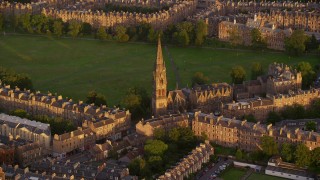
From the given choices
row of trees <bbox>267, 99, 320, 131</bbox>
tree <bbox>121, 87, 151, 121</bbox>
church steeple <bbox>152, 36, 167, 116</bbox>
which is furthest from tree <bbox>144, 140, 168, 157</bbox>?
row of trees <bbox>267, 99, 320, 131</bbox>

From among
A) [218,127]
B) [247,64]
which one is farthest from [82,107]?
[247,64]

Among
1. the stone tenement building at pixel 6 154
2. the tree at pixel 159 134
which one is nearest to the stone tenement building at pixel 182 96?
the tree at pixel 159 134

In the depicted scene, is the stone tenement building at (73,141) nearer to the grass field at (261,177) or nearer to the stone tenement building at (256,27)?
the grass field at (261,177)

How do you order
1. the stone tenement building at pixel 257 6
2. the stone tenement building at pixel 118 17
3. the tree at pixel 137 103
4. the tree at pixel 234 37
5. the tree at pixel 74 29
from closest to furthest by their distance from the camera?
the tree at pixel 137 103
the tree at pixel 234 37
the tree at pixel 74 29
the stone tenement building at pixel 118 17
the stone tenement building at pixel 257 6

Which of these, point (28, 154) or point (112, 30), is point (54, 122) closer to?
point (28, 154)

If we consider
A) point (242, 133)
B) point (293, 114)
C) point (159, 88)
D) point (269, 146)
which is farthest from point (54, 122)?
point (293, 114)

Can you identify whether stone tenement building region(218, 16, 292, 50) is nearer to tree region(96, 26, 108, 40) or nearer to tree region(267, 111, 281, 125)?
tree region(96, 26, 108, 40)
